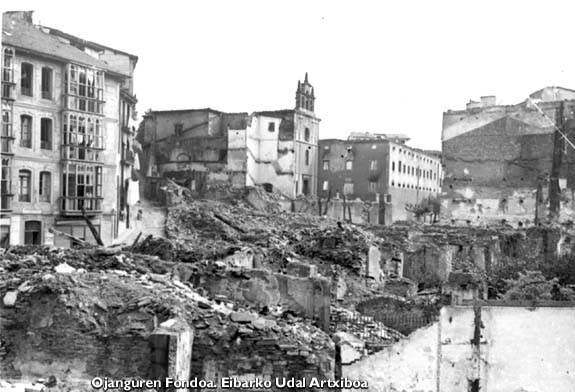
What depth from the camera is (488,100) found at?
1401 inches

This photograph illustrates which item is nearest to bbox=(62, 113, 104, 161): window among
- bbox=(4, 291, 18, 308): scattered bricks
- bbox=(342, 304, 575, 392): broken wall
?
bbox=(4, 291, 18, 308): scattered bricks

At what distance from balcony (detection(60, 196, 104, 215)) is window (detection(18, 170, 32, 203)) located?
1373 mm

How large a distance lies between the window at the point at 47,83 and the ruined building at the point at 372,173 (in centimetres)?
3036

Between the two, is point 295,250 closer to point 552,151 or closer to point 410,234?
point 410,234

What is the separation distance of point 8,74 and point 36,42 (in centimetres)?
229

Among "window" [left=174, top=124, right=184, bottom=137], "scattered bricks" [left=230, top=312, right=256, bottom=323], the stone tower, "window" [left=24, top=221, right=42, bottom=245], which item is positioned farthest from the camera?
the stone tower

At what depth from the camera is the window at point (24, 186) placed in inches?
843

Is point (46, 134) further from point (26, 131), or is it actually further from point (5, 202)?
point (5, 202)

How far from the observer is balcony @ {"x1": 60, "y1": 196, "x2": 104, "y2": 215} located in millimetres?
23027

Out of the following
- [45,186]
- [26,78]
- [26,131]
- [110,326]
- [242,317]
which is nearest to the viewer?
[110,326]

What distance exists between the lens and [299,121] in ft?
164

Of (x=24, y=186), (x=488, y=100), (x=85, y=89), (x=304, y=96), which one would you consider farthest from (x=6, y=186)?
(x=304, y=96)

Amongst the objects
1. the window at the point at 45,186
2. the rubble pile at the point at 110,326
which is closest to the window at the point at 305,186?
the window at the point at 45,186

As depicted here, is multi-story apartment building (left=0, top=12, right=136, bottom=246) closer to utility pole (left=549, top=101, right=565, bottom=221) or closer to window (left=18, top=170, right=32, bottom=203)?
window (left=18, top=170, right=32, bottom=203)
